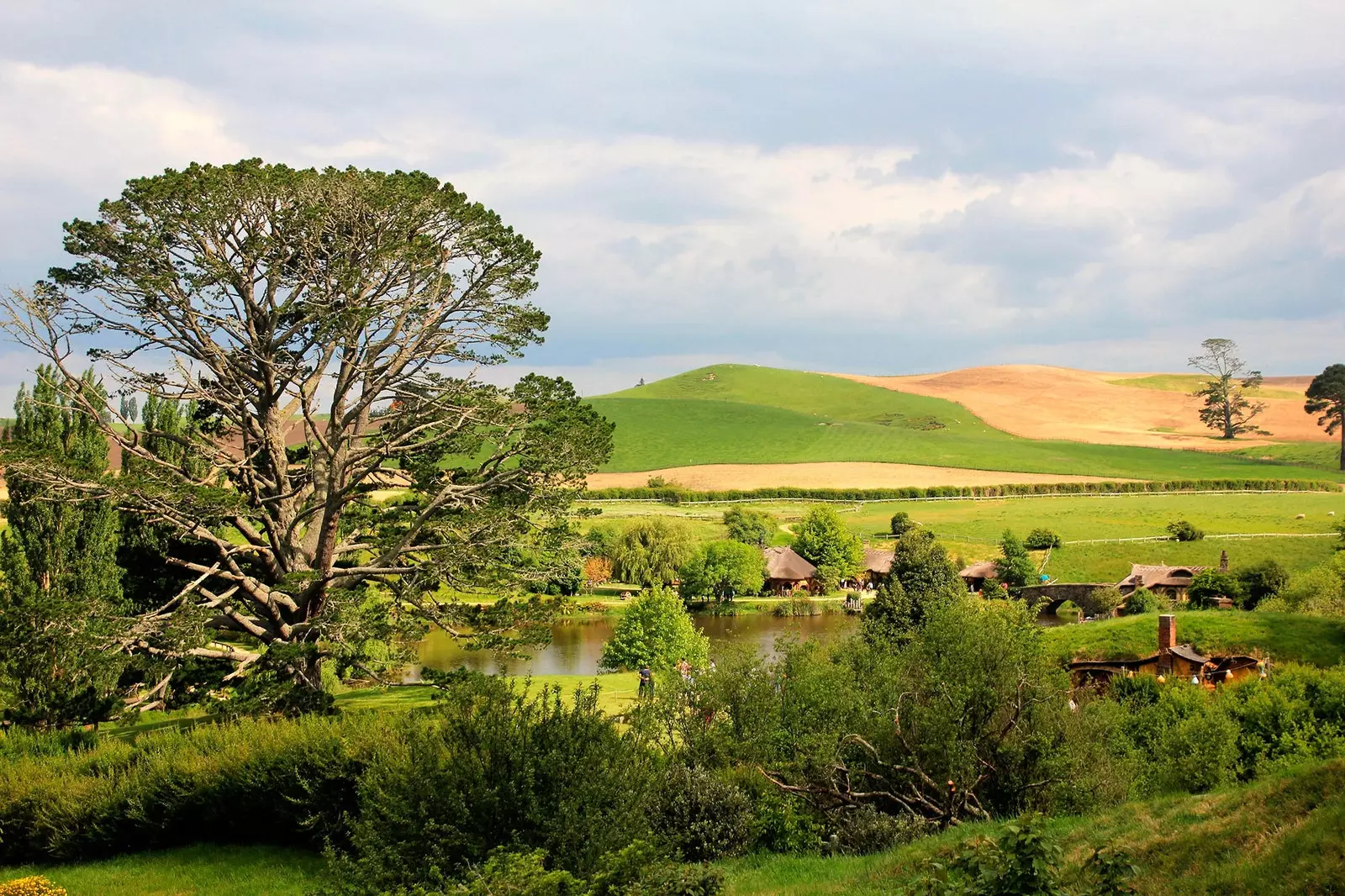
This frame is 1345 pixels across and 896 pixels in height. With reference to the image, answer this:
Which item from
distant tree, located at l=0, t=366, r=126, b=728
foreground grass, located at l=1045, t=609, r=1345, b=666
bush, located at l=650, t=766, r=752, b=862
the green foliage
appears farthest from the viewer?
the green foliage

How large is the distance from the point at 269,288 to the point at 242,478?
457 centimetres

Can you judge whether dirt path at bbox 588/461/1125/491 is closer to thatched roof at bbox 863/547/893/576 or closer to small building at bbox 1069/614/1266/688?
thatched roof at bbox 863/547/893/576

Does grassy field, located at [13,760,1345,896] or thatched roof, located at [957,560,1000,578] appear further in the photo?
thatched roof, located at [957,560,1000,578]

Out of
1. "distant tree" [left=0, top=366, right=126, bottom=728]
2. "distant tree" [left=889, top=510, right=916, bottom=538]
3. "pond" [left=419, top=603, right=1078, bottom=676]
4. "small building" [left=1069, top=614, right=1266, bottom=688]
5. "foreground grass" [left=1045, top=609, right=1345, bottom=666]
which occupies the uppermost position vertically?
"distant tree" [left=0, top=366, right=126, bottom=728]

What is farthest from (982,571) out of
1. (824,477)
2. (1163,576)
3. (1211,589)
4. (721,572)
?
(824,477)

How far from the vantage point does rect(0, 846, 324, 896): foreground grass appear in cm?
1577

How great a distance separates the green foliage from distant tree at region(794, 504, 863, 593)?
33.8m

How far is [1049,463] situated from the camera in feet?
381

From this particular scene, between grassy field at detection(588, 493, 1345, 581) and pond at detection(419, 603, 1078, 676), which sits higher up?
grassy field at detection(588, 493, 1345, 581)

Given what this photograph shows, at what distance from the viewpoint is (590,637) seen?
184 feet

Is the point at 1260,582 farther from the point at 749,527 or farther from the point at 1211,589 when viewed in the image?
the point at 749,527

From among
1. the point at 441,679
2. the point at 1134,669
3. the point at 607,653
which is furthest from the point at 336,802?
the point at 1134,669

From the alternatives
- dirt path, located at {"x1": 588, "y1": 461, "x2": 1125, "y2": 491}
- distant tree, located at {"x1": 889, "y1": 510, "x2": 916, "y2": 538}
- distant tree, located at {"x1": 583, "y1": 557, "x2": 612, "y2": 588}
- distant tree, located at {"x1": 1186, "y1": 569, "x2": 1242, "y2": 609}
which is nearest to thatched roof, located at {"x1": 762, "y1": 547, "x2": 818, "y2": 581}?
distant tree, located at {"x1": 889, "y1": 510, "x2": 916, "y2": 538}

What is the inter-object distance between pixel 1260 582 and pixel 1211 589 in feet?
8.48
